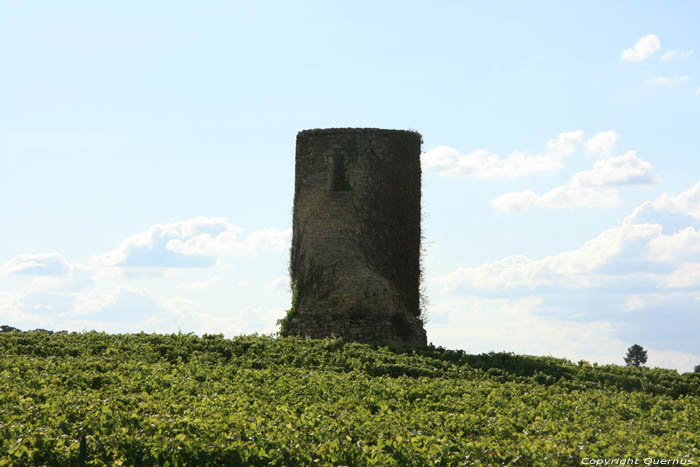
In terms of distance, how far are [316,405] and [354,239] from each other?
10459 millimetres

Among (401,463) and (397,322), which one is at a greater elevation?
(397,322)

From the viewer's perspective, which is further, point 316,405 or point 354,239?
point 354,239

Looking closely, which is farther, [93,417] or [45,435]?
[93,417]

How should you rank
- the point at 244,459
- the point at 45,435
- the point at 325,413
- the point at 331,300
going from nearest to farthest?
the point at 244,459
the point at 45,435
the point at 325,413
the point at 331,300

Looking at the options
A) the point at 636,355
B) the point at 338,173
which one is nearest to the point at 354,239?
the point at 338,173

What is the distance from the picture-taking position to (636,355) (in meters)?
39.8

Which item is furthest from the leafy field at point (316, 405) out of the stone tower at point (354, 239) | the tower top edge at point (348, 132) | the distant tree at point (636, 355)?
the distant tree at point (636, 355)

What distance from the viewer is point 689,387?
1777cm

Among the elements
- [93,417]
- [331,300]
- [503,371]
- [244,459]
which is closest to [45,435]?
[93,417]

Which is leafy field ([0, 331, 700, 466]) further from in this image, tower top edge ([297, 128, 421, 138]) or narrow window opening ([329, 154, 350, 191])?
tower top edge ([297, 128, 421, 138])

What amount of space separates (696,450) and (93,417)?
8050mm

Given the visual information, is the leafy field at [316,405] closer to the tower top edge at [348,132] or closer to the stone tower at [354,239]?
the stone tower at [354,239]

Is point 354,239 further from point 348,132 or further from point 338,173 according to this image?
point 348,132

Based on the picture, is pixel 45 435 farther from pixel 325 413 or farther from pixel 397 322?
pixel 397 322
